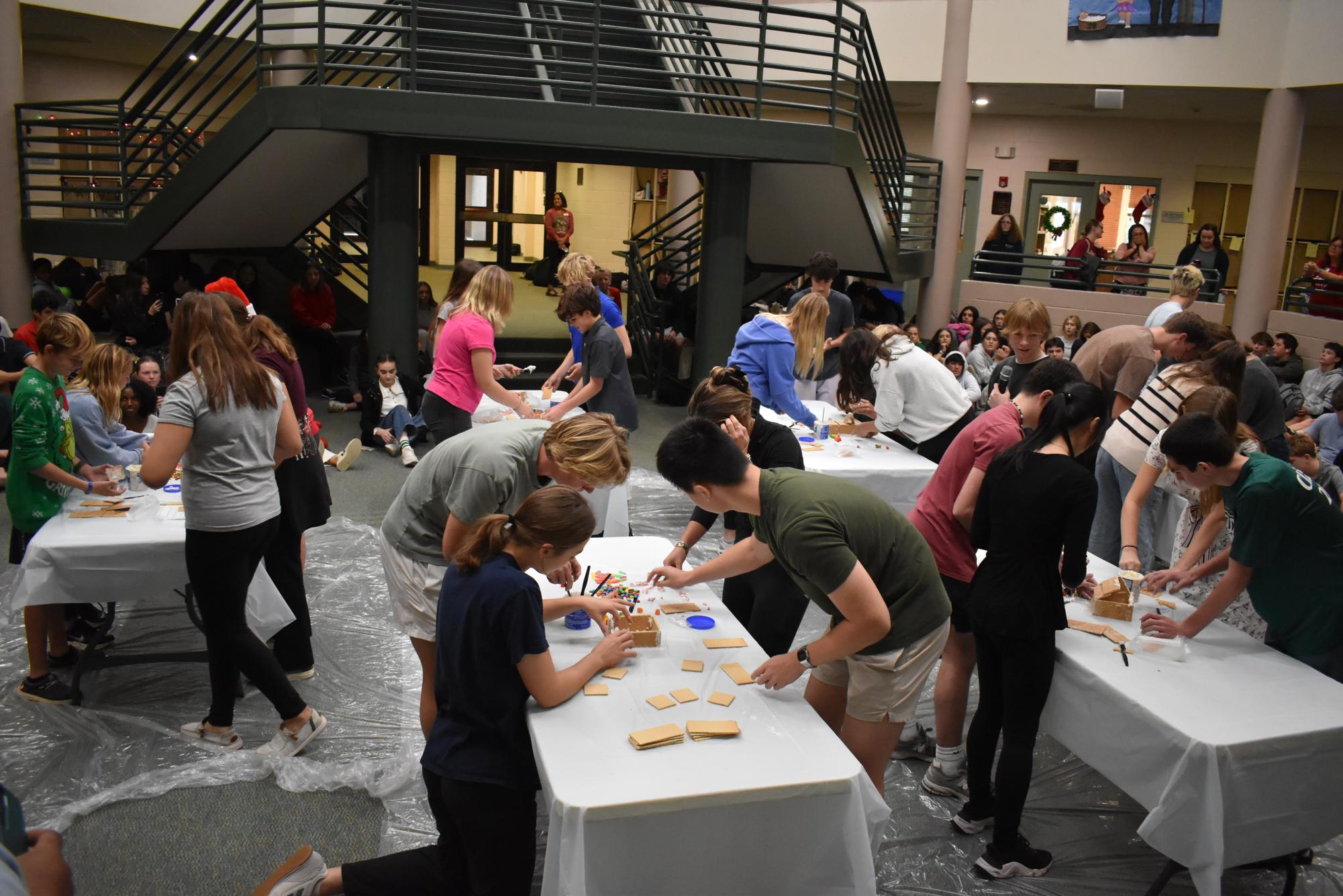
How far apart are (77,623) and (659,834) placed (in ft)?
11.8

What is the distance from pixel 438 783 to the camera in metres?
2.66

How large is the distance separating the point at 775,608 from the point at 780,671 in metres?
0.84

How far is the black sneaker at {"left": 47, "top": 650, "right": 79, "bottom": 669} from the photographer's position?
4.47 m

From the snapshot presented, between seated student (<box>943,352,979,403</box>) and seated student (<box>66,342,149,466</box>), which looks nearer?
seated student (<box>66,342,149,466</box>)

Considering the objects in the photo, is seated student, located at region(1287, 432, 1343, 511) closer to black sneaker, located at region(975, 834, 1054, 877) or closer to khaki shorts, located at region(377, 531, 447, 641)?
black sneaker, located at region(975, 834, 1054, 877)

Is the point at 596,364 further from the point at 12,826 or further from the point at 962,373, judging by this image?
the point at 12,826

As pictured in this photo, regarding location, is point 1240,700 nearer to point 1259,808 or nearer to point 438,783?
point 1259,808

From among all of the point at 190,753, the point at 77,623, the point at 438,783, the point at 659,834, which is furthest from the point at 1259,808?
the point at 77,623

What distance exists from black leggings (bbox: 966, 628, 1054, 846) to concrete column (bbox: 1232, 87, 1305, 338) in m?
10.8

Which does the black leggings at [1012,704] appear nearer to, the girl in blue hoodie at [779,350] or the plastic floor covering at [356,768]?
the plastic floor covering at [356,768]

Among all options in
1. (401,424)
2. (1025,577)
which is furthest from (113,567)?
(401,424)

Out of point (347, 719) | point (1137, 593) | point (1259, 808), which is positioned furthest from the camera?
point (347, 719)

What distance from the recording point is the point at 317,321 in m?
10.9

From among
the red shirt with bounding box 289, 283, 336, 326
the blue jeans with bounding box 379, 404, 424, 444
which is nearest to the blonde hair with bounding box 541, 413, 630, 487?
the blue jeans with bounding box 379, 404, 424, 444
